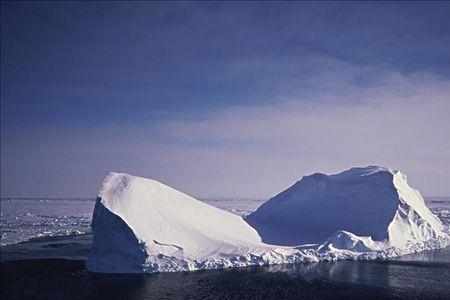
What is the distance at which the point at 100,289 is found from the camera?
57.2ft

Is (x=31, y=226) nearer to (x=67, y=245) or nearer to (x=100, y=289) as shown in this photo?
(x=67, y=245)

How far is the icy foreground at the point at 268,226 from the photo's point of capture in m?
21.5

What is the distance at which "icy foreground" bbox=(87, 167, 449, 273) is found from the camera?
21.5 m

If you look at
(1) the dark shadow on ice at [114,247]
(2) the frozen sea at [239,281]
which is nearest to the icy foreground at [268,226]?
(1) the dark shadow on ice at [114,247]

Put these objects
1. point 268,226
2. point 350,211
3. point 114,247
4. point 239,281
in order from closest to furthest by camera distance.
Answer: point 239,281, point 114,247, point 350,211, point 268,226

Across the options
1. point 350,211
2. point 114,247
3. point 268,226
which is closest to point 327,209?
point 350,211

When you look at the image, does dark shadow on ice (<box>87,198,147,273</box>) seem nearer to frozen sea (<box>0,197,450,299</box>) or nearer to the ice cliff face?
frozen sea (<box>0,197,450,299</box>)

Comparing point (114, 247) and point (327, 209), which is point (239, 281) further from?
point (327, 209)

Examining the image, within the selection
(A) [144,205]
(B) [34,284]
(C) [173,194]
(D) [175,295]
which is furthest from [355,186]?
(B) [34,284]

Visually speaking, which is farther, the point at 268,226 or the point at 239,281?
the point at 268,226

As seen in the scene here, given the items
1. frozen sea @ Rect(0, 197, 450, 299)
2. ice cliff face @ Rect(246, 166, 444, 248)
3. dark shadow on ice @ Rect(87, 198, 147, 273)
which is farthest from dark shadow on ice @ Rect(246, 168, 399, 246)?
dark shadow on ice @ Rect(87, 198, 147, 273)

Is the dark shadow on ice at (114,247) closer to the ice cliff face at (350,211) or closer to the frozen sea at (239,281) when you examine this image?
the frozen sea at (239,281)

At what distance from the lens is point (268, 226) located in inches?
1253

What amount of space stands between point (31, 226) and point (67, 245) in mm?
11578
